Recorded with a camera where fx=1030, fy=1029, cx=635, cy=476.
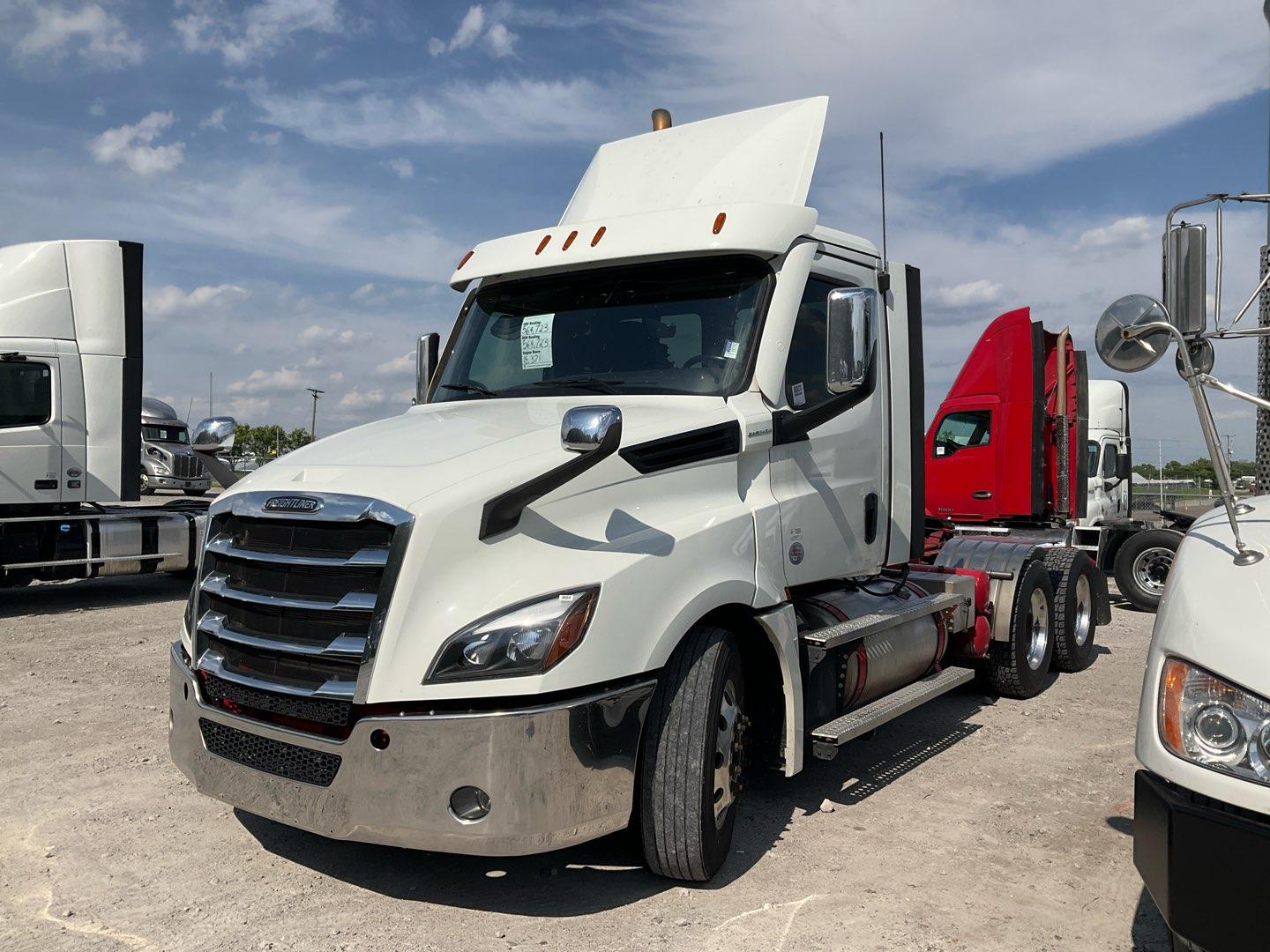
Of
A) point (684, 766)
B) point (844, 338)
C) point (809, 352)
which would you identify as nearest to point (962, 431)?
point (809, 352)

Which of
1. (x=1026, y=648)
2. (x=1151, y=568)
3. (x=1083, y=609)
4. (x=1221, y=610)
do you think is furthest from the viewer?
(x=1151, y=568)

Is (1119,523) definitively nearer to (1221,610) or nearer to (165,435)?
(1221,610)

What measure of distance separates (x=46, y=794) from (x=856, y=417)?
4.42 metres

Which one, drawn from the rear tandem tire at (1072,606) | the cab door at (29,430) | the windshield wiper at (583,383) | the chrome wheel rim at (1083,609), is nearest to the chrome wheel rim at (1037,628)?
the rear tandem tire at (1072,606)

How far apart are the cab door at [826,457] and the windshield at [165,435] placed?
79.5ft

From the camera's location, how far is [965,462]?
1189 centimetres

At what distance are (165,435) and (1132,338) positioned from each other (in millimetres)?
27432

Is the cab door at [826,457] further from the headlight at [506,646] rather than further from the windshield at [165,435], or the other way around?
the windshield at [165,435]

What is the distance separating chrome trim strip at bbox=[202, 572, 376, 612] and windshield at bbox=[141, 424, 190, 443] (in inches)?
948

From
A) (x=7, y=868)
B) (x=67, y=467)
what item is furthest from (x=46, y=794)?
(x=67, y=467)

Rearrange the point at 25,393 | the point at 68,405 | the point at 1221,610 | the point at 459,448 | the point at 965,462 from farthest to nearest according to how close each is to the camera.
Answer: the point at 965,462 < the point at 68,405 < the point at 25,393 < the point at 459,448 < the point at 1221,610

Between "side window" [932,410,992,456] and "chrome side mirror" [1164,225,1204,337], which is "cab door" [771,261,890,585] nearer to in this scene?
"chrome side mirror" [1164,225,1204,337]

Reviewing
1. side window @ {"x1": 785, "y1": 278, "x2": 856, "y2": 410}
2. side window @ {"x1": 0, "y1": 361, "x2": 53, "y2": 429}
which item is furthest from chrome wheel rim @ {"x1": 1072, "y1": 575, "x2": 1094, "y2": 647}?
side window @ {"x1": 0, "y1": 361, "x2": 53, "y2": 429}

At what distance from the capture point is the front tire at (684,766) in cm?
381
